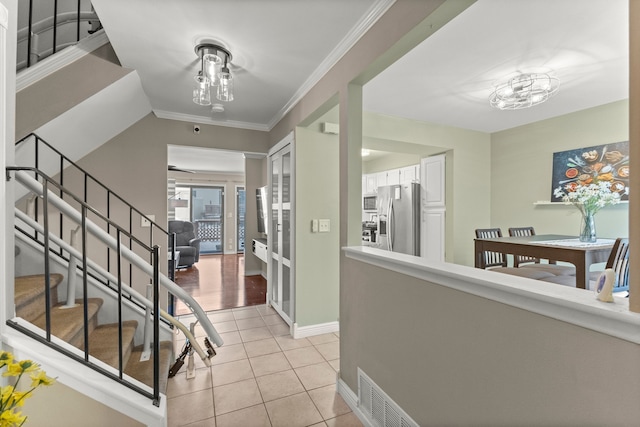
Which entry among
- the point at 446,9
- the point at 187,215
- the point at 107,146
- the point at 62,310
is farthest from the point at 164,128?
the point at 187,215

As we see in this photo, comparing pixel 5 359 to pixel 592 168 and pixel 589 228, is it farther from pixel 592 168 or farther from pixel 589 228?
pixel 592 168

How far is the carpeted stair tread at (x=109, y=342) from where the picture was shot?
1.62 m

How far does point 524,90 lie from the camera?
2340mm

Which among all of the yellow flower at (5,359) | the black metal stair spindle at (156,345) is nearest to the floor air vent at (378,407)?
the black metal stair spindle at (156,345)

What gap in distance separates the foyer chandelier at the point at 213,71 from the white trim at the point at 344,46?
26.4 inches

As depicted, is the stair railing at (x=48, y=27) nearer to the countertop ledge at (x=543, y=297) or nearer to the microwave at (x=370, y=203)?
the countertop ledge at (x=543, y=297)

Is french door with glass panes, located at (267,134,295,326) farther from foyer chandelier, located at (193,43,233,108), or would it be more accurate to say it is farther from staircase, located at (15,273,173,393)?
staircase, located at (15,273,173,393)

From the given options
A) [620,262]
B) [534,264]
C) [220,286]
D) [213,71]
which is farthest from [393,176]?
[213,71]

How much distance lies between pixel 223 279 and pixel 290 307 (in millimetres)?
A: 2687

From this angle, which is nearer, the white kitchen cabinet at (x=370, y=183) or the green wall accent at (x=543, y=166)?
the green wall accent at (x=543, y=166)

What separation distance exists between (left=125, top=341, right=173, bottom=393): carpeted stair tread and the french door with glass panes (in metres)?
1.13

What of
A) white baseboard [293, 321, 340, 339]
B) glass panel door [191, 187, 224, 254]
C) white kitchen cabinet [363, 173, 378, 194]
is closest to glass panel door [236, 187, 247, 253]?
glass panel door [191, 187, 224, 254]

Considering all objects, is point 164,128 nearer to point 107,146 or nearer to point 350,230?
point 107,146

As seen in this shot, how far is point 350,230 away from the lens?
1905mm
